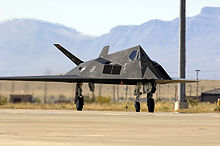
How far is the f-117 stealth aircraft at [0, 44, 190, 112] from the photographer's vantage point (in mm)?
27859

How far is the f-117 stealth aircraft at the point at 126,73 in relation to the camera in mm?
27859

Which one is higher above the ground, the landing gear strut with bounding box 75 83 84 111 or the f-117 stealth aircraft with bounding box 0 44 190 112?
the f-117 stealth aircraft with bounding box 0 44 190 112

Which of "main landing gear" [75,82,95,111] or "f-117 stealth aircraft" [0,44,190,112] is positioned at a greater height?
"f-117 stealth aircraft" [0,44,190,112]

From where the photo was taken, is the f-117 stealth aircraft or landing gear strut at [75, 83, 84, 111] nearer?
the f-117 stealth aircraft

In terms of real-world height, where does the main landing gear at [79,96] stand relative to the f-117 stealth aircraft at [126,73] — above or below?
below

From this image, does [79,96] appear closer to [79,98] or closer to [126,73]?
[79,98]

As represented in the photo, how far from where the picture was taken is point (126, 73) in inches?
1122

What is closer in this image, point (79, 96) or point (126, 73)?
point (126, 73)

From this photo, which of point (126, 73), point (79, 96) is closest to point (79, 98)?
point (79, 96)

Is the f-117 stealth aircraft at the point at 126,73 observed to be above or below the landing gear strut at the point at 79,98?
above

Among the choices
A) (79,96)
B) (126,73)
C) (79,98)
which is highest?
(126,73)

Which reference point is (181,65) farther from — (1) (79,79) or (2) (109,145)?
(2) (109,145)

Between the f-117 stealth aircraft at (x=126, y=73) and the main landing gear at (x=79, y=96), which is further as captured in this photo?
the main landing gear at (x=79, y=96)

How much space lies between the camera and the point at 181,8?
39188mm
